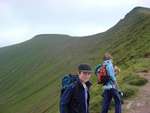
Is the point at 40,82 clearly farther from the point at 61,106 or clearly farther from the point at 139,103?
the point at 61,106

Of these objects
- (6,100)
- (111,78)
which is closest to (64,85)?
(111,78)

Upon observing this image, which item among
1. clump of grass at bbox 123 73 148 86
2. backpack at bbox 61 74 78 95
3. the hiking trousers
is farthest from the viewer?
clump of grass at bbox 123 73 148 86

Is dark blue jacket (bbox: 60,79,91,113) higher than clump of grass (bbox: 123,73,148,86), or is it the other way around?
dark blue jacket (bbox: 60,79,91,113)

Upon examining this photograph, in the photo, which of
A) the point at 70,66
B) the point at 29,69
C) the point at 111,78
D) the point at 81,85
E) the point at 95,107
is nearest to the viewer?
the point at 81,85

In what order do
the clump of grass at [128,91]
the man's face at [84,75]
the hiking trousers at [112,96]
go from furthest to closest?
the clump of grass at [128,91], the hiking trousers at [112,96], the man's face at [84,75]

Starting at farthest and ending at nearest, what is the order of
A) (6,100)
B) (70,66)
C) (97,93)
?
1. (6,100)
2. (70,66)
3. (97,93)

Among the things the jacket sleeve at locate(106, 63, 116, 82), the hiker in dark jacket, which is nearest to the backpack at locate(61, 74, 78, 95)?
the hiker in dark jacket

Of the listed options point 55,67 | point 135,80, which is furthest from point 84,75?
point 55,67

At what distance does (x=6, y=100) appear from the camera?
148 m

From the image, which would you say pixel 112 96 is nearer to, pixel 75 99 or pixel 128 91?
pixel 128 91

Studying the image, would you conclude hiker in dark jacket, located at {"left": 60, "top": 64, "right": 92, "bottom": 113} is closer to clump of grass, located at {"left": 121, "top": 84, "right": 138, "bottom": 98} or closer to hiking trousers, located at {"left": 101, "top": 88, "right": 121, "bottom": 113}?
hiking trousers, located at {"left": 101, "top": 88, "right": 121, "bottom": 113}

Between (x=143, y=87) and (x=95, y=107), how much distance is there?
A: 11.3 ft

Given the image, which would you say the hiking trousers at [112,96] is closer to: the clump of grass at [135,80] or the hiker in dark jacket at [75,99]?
the hiker in dark jacket at [75,99]

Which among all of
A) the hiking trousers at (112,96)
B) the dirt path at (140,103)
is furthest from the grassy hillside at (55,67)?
the hiking trousers at (112,96)
